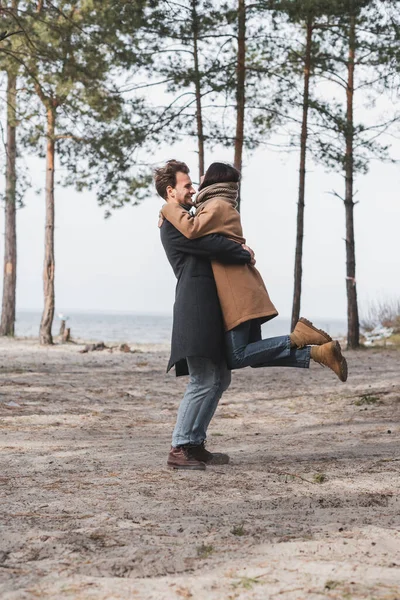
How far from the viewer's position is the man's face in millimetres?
5098

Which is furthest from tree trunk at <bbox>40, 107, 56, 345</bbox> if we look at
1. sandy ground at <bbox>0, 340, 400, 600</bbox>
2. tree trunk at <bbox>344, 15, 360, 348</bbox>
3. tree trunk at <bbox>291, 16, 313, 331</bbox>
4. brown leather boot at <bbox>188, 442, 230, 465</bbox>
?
brown leather boot at <bbox>188, 442, 230, 465</bbox>

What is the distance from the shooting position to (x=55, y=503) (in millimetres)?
4289

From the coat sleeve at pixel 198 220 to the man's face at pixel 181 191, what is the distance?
0.17 meters

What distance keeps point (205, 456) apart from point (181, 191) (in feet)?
6.18

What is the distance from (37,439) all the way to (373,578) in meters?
4.48

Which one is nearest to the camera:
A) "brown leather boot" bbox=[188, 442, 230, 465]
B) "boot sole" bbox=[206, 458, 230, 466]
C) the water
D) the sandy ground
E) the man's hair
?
the sandy ground

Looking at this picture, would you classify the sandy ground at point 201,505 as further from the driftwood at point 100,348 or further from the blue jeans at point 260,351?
the driftwood at point 100,348

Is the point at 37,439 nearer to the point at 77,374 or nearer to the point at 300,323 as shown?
the point at 300,323

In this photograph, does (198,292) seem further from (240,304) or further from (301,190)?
(301,190)

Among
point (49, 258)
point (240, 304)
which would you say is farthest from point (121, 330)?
point (240, 304)

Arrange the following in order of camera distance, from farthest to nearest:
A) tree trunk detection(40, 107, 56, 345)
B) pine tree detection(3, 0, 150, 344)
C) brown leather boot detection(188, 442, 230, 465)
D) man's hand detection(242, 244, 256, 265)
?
tree trunk detection(40, 107, 56, 345) < pine tree detection(3, 0, 150, 344) < brown leather boot detection(188, 442, 230, 465) < man's hand detection(242, 244, 256, 265)

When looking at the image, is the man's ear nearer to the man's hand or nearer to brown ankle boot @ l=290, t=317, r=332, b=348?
the man's hand

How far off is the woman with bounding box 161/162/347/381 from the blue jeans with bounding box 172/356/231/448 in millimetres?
156

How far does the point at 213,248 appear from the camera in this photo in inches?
190
